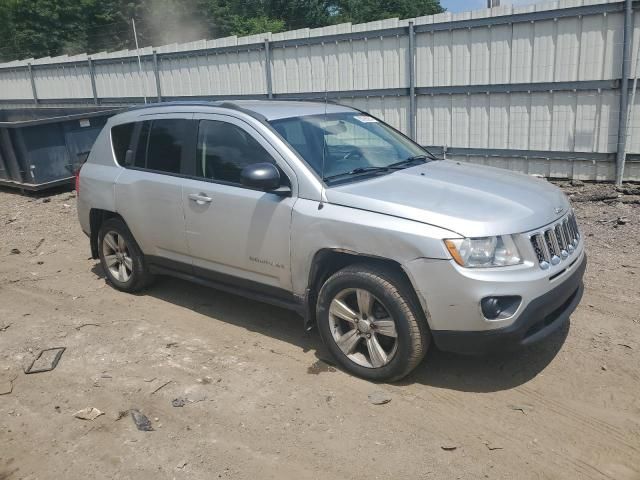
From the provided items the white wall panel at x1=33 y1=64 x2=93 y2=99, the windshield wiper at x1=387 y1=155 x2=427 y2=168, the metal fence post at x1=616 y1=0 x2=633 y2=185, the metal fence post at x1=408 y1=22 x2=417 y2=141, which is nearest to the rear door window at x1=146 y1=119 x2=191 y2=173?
the windshield wiper at x1=387 y1=155 x2=427 y2=168

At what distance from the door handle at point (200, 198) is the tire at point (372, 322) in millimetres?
1257

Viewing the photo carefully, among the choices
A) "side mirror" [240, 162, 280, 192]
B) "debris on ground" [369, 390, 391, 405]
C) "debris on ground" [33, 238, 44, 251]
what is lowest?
"debris on ground" [33, 238, 44, 251]

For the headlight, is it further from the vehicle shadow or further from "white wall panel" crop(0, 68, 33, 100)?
"white wall panel" crop(0, 68, 33, 100)

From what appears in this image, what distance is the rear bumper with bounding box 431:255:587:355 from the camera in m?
3.44

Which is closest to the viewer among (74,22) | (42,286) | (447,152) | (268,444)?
(268,444)

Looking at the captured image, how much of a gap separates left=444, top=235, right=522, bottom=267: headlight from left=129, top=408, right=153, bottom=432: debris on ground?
6.84 ft

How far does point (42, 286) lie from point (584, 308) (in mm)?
5299

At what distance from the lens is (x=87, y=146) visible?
10.8m

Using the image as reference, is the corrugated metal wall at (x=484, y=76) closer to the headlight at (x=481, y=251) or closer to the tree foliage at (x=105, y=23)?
the headlight at (x=481, y=251)

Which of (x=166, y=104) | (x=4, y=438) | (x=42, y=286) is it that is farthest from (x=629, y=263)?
(x=42, y=286)

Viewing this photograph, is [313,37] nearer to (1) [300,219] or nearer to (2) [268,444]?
(1) [300,219]

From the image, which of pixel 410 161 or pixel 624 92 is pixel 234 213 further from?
pixel 624 92

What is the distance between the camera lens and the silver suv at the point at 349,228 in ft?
11.3

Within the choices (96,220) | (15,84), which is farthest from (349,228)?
(15,84)
